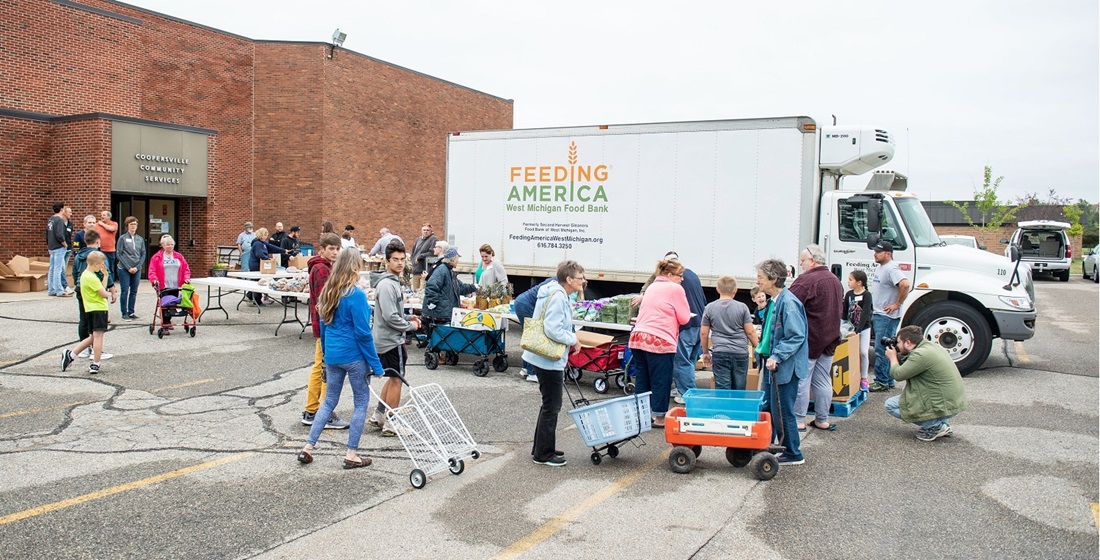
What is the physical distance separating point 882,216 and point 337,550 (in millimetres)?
9542

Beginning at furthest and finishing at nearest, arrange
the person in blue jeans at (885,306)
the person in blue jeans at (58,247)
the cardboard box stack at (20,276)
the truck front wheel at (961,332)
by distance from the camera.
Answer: the cardboard box stack at (20,276) → the person in blue jeans at (58,247) → the truck front wheel at (961,332) → the person in blue jeans at (885,306)

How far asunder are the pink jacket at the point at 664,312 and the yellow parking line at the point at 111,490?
371 centimetres

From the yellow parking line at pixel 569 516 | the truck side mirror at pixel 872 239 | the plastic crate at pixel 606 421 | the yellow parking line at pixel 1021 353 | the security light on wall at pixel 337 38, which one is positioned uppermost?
the security light on wall at pixel 337 38

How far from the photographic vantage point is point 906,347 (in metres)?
8.10

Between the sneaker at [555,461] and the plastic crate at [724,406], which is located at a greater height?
the plastic crate at [724,406]

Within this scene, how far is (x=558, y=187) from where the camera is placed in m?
14.4

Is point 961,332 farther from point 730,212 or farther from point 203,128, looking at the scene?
point 203,128

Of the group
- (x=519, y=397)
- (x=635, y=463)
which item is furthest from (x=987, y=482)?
(x=519, y=397)

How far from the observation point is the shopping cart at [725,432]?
673 cm

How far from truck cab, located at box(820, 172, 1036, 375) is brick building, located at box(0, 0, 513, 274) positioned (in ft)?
58.6

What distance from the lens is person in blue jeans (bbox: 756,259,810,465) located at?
22.8 feet

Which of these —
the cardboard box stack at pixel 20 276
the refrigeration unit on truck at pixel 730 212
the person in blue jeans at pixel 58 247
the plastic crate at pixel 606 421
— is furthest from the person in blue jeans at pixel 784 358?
the cardboard box stack at pixel 20 276

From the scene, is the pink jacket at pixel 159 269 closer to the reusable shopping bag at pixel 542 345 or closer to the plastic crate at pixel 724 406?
the reusable shopping bag at pixel 542 345

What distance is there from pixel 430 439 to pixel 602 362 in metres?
3.55
